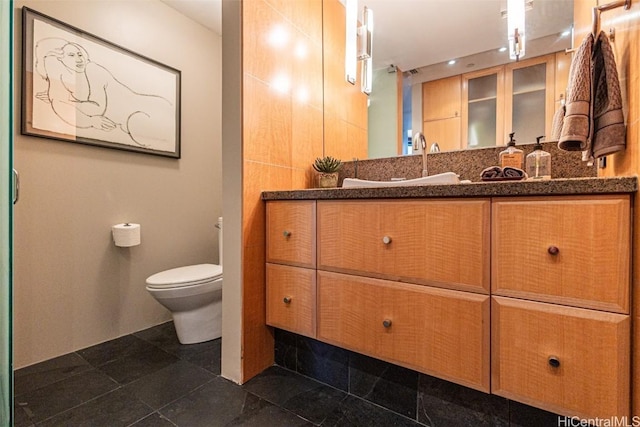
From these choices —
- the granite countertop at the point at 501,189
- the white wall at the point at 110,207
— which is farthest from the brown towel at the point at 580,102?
the white wall at the point at 110,207

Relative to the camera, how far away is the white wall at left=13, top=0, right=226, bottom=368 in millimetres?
1662

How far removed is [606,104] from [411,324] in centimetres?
92

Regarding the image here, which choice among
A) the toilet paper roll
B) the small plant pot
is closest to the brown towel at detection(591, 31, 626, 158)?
the small plant pot

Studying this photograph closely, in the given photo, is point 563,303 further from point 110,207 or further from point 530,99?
point 110,207

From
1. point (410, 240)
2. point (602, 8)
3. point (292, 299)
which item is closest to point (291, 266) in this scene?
point (292, 299)

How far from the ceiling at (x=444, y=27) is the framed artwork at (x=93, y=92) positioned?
1565mm

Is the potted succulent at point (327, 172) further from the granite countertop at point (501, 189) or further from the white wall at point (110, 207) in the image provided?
Result: the white wall at point (110, 207)

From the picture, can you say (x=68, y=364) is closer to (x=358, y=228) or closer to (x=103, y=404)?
(x=103, y=404)

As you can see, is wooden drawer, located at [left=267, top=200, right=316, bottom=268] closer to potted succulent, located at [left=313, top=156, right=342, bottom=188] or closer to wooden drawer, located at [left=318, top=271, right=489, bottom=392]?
wooden drawer, located at [left=318, top=271, right=489, bottom=392]

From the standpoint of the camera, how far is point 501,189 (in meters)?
0.92

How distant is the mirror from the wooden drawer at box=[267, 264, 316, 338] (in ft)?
3.19

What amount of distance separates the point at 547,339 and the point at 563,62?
1.36m

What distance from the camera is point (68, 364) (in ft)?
5.46

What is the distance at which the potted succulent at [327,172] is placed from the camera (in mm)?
1819
